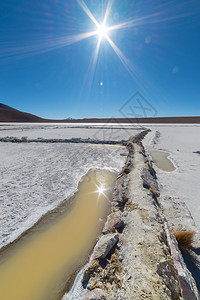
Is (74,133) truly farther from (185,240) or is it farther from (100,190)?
(185,240)

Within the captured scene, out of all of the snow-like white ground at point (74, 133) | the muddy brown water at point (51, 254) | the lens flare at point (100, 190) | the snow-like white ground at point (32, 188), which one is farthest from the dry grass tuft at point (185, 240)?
the snow-like white ground at point (74, 133)

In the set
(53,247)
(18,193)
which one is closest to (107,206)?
(53,247)

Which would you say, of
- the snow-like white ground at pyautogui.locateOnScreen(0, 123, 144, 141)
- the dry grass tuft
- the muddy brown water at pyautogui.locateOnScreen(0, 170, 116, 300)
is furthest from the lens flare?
the snow-like white ground at pyautogui.locateOnScreen(0, 123, 144, 141)

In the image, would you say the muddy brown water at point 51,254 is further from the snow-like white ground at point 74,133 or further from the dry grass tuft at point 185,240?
the snow-like white ground at point 74,133

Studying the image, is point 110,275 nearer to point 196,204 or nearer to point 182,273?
point 182,273

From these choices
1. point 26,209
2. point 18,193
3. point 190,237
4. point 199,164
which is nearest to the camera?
point 190,237

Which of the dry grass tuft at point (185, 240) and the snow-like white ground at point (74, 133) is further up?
the snow-like white ground at point (74, 133)

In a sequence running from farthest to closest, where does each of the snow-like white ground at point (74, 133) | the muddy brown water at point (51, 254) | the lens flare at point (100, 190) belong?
the snow-like white ground at point (74, 133), the lens flare at point (100, 190), the muddy brown water at point (51, 254)

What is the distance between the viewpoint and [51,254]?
7.36ft

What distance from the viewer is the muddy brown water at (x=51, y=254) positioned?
1.79m

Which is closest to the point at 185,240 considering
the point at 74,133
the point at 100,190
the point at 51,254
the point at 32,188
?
the point at 51,254

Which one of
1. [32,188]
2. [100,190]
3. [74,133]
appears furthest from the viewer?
[74,133]

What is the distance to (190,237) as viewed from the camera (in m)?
2.24

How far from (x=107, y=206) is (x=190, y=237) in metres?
1.81
